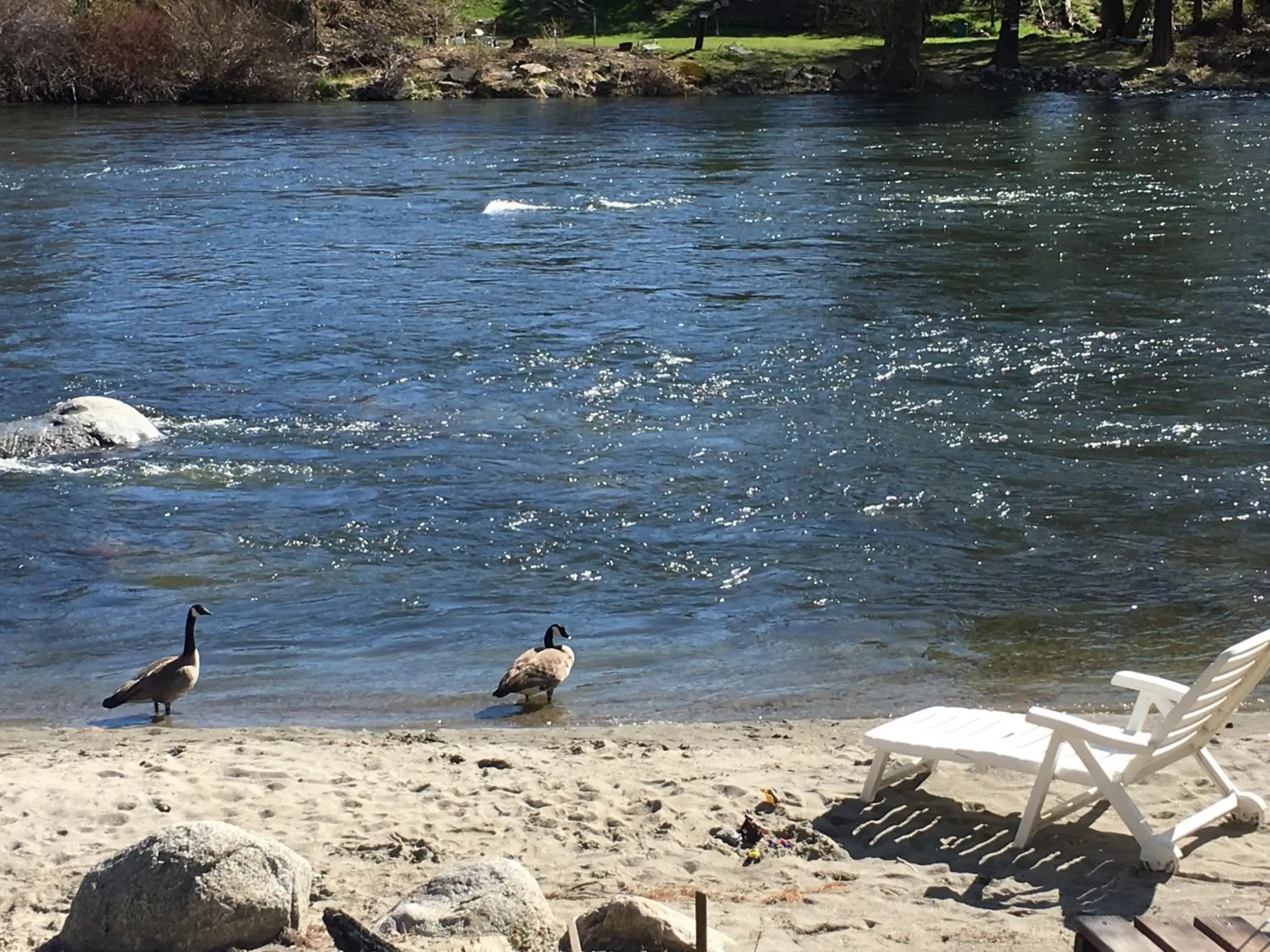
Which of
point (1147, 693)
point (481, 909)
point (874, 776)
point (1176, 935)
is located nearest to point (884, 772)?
point (874, 776)

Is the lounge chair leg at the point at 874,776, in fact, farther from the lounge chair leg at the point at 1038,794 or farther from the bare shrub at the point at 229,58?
the bare shrub at the point at 229,58

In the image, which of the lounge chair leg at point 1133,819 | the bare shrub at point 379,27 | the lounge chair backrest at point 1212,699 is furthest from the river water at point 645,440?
the bare shrub at point 379,27

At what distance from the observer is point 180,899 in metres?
6.28

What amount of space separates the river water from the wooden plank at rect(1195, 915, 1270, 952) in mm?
4851

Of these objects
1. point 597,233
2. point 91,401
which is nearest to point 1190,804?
point 91,401

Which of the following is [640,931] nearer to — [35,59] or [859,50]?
[35,59]

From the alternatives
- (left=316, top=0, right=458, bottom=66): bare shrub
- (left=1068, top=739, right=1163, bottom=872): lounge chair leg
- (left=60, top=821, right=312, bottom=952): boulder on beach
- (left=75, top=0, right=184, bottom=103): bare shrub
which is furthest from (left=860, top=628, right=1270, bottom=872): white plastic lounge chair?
(left=316, top=0, right=458, bottom=66): bare shrub

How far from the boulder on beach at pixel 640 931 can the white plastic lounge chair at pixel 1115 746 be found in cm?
193

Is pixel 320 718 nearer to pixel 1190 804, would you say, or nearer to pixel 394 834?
pixel 394 834

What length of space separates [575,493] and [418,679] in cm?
421

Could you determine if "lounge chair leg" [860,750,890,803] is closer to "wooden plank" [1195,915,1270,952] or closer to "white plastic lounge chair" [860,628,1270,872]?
"white plastic lounge chair" [860,628,1270,872]

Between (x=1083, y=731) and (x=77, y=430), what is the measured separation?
12.3 m

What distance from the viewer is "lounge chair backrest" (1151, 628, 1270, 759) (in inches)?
279

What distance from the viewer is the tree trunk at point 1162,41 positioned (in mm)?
56844
